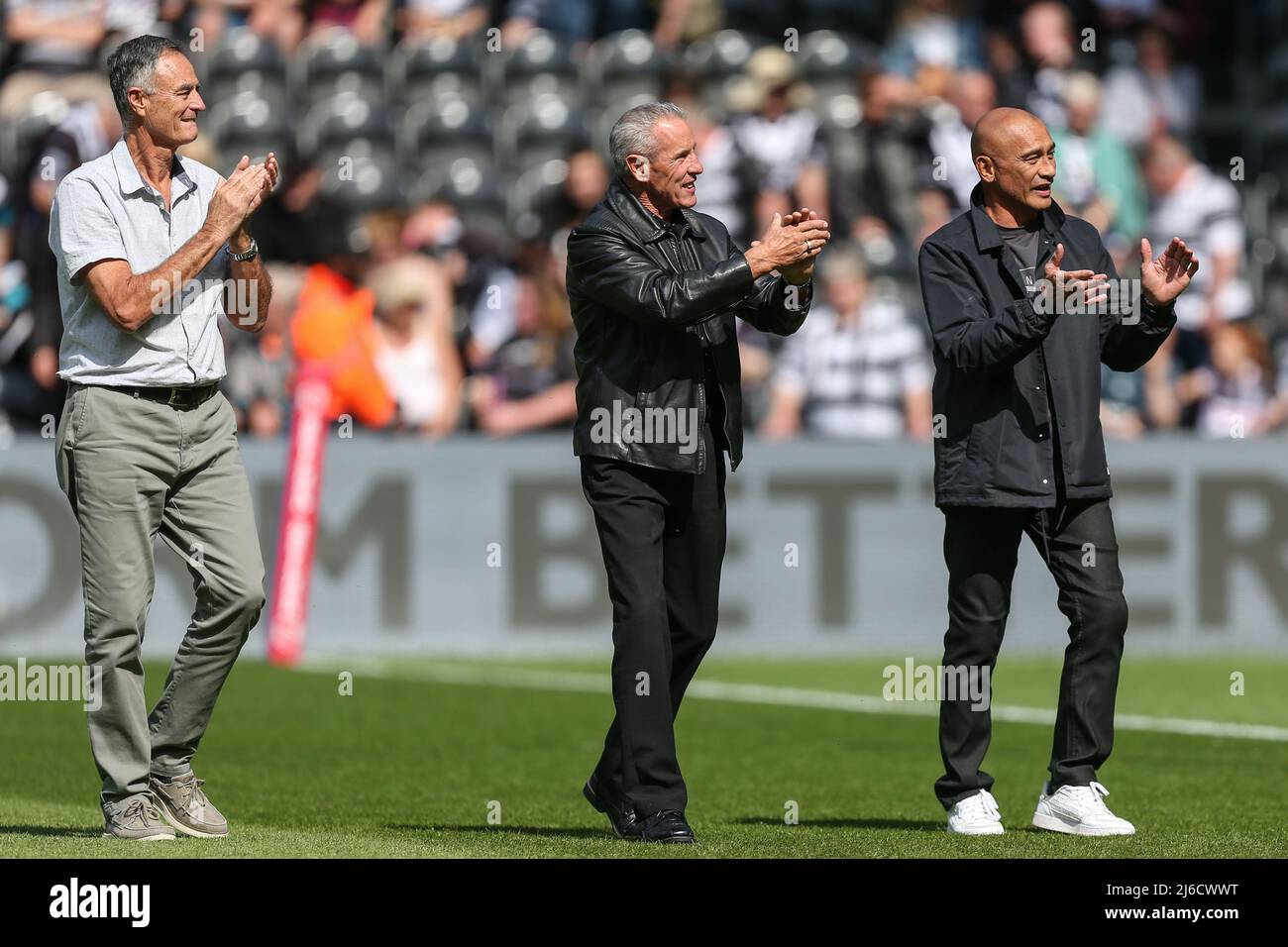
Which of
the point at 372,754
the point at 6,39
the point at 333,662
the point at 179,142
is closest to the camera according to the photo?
the point at 179,142

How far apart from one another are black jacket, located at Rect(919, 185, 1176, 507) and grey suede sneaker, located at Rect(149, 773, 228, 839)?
8.50 ft

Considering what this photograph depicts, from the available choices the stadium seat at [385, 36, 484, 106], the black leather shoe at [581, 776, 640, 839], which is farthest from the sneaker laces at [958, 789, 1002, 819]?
the stadium seat at [385, 36, 484, 106]

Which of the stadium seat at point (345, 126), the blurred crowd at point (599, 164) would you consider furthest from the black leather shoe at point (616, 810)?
the stadium seat at point (345, 126)

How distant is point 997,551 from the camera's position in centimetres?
780

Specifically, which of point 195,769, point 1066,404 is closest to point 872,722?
point 195,769

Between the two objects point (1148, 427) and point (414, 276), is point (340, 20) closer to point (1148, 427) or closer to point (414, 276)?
point (414, 276)

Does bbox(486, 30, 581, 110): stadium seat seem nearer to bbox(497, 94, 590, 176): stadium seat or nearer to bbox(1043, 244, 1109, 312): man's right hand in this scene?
bbox(497, 94, 590, 176): stadium seat

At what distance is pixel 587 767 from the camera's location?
10055 millimetres

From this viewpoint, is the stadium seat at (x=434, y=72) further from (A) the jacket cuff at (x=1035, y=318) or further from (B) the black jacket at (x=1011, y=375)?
(A) the jacket cuff at (x=1035, y=318)

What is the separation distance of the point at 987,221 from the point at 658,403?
133 centimetres

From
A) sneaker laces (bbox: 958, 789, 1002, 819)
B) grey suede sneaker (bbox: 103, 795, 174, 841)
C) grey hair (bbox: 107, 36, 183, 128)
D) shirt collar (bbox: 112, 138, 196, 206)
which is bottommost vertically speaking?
sneaker laces (bbox: 958, 789, 1002, 819)

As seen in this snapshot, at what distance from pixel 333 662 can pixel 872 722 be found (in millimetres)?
4096

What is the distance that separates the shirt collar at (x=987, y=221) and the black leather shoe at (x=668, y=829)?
84.3 inches

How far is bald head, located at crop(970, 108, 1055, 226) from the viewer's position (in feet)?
25.1
